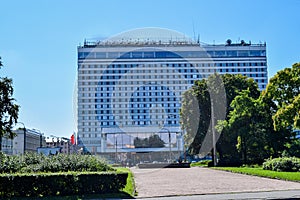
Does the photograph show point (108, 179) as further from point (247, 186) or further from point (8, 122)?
point (247, 186)

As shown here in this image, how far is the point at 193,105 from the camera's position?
47.0m

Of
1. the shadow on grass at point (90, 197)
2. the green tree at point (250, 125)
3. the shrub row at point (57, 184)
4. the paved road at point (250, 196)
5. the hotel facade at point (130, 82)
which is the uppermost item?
the hotel facade at point (130, 82)

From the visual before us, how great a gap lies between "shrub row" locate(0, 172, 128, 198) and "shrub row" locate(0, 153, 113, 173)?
1.68 m

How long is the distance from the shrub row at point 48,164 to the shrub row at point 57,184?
168cm

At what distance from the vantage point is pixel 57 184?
15.0 m

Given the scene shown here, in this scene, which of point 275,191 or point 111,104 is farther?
point 111,104

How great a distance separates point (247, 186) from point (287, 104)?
15.8 m

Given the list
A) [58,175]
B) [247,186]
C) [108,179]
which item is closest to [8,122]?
[58,175]

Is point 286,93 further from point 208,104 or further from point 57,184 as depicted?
point 57,184

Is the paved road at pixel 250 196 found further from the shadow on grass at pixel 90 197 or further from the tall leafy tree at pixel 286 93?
the tall leafy tree at pixel 286 93

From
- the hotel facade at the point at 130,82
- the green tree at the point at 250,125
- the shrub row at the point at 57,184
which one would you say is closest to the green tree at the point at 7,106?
the shrub row at the point at 57,184

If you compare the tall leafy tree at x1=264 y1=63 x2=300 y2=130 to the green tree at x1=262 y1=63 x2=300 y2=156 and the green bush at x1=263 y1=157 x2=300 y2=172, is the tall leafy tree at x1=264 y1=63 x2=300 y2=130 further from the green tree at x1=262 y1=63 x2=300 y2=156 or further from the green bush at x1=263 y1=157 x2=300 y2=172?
the green bush at x1=263 y1=157 x2=300 y2=172

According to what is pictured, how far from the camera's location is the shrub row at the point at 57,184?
14.7m

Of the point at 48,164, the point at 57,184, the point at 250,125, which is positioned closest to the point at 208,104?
the point at 250,125
